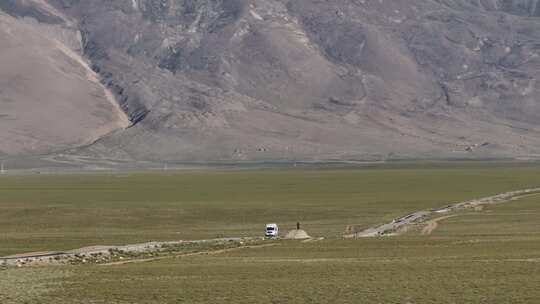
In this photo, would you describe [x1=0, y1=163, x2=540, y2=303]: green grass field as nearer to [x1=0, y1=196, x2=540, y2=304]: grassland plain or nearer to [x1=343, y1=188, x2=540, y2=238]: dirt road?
[x1=0, y1=196, x2=540, y2=304]: grassland plain

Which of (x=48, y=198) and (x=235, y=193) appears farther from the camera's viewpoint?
(x=235, y=193)

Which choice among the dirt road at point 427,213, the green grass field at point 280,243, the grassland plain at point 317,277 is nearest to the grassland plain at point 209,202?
the green grass field at point 280,243

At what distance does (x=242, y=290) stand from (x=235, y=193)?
8973cm

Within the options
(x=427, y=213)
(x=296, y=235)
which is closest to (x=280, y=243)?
(x=296, y=235)

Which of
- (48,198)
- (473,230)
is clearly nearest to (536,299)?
(473,230)

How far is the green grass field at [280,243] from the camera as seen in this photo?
126ft

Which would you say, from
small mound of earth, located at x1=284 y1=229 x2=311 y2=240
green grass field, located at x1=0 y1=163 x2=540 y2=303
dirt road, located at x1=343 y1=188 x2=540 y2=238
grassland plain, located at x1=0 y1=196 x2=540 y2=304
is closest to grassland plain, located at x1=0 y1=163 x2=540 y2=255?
green grass field, located at x1=0 y1=163 x2=540 y2=303

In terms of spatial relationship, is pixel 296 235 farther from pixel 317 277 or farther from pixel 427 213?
pixel 317 277

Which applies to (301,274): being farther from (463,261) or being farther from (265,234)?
(265,234)

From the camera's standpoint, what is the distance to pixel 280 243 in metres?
63.7

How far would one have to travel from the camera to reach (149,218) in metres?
91.6

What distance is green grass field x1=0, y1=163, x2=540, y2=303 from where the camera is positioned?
38.3 m

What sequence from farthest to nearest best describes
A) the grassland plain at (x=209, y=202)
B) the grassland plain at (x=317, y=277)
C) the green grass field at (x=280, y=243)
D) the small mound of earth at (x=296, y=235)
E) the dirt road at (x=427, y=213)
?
the grassland plain at (x=209, y=202), the dirt road at (x=427, y=213), the small mound of earth at (x=296, y=235), the green grass field at (x=280, y=243), the grassland plain at (x=317, y=277)

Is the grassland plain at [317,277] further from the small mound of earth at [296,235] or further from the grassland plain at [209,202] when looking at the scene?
the grassland plain at [209,202]
